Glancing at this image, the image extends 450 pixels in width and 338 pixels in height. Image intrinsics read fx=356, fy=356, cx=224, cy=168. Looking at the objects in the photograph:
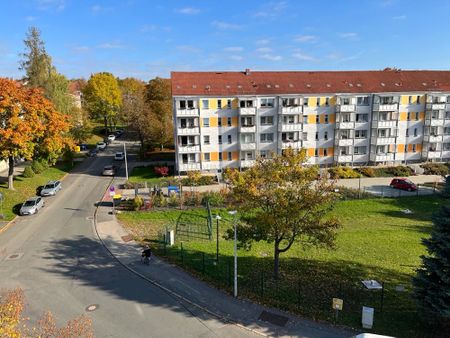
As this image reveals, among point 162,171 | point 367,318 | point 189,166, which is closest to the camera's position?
point 367,318

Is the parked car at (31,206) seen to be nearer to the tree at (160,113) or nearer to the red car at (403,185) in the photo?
the tree at (160,113)

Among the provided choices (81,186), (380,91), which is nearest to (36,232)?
(81,186)

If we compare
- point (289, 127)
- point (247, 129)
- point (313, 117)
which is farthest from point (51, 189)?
point (313, 117)

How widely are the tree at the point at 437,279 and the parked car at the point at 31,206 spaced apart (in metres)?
31.1

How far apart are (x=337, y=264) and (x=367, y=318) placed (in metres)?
7.04

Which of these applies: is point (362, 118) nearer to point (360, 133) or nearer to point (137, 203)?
point (360, 133)

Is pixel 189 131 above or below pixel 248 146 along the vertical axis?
above

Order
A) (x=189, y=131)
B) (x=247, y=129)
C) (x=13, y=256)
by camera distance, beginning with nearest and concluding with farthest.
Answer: (x=13, y=256) → (x=189, y=131) → (x=247, y=129)

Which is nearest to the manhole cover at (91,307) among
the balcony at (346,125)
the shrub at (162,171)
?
the shrub at (162,171)

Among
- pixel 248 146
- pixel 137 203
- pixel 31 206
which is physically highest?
pixel 248 146

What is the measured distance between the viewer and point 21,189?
1507 inches

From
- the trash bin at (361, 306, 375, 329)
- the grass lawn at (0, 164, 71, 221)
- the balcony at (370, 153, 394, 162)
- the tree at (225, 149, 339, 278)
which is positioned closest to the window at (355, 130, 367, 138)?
the balcony at (370, 153, 394, 162)

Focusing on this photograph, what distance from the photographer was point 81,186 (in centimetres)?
4294

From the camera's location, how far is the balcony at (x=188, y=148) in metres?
45.7
